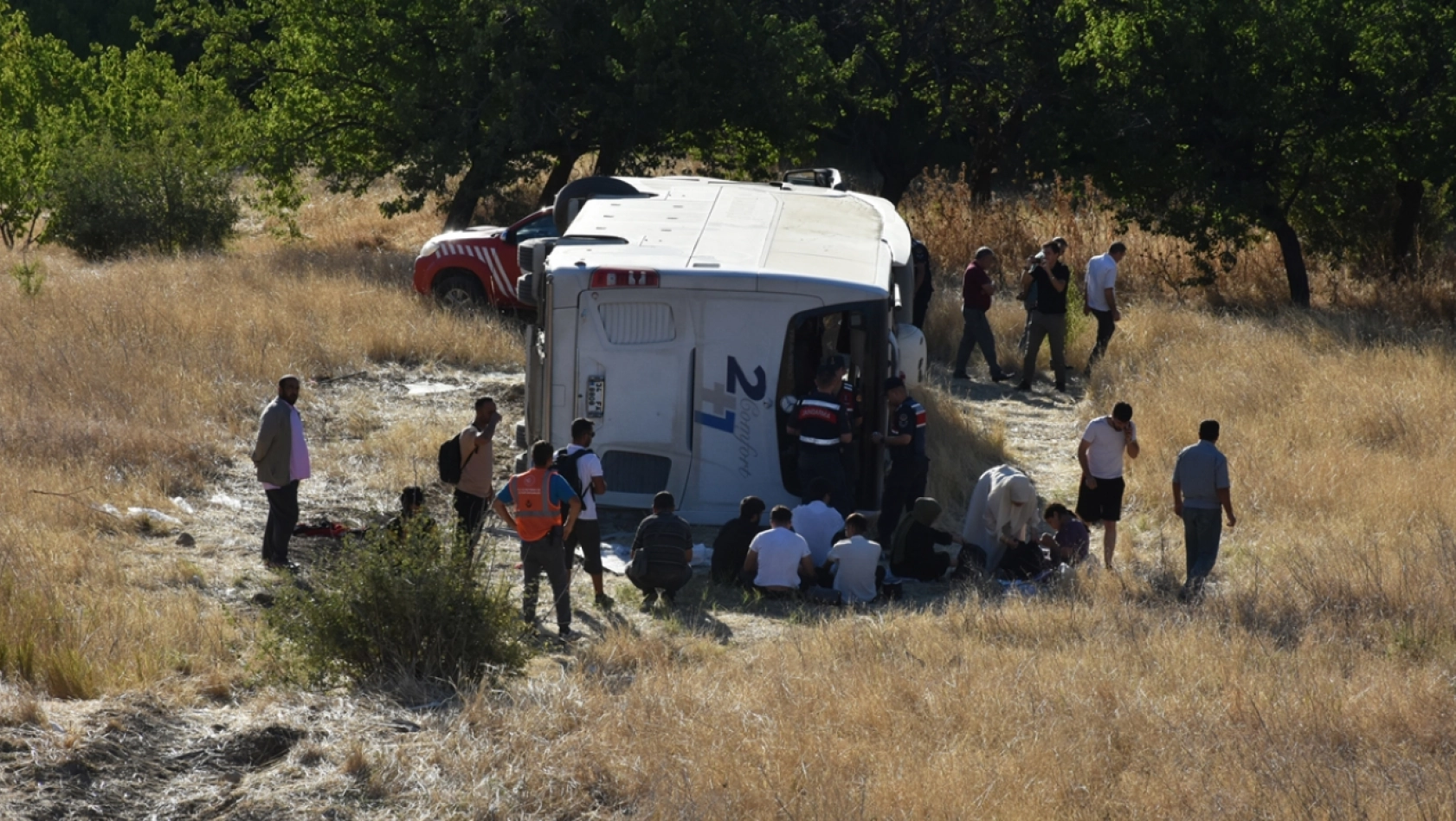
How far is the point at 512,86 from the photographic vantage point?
22406 mm

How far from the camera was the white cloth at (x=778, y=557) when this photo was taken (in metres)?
9.85

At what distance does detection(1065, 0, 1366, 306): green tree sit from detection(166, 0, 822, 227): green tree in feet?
14.9

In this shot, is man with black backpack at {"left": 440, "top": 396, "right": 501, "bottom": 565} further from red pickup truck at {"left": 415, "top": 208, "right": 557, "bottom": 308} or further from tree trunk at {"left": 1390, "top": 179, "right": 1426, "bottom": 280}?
tree trunk at {"left": 1390, "top": 179, "right": 1426, "bottom": 280}

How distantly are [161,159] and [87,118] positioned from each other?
490cm

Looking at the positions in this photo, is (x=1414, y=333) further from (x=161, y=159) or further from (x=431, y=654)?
(x=161, y=159)

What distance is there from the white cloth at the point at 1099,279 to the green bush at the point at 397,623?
10138 mm

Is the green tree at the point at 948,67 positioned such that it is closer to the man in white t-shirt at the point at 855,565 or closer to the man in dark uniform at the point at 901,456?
the man in dark uniform at the point at 901,456

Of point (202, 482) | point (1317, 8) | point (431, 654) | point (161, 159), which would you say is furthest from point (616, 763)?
point (161, 159)

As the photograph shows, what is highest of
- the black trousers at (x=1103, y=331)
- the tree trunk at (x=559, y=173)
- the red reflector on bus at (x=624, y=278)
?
the tree trunk at (x=559, y=173)

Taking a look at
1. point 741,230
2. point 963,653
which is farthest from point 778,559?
point 741,230

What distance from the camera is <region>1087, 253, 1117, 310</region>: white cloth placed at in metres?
16.5

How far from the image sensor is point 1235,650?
26.7 ft

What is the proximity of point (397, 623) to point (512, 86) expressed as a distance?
15720mm

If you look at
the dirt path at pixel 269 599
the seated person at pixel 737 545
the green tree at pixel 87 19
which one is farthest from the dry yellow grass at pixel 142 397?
the green tree at pixel 87 19
